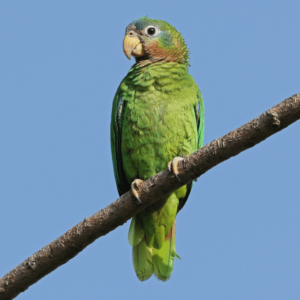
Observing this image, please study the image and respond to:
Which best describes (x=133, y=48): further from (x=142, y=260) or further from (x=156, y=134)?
(x=142, y=260)

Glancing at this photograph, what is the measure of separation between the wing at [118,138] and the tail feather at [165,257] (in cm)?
93

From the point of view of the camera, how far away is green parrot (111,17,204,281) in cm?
510

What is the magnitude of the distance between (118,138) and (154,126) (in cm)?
68

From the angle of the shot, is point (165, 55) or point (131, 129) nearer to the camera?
point (131, 129)

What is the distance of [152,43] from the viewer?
5.71 metres

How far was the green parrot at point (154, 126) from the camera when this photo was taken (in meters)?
5.10

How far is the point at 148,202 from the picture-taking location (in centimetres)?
Answer: 430

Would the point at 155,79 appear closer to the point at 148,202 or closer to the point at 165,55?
the point at 165,55

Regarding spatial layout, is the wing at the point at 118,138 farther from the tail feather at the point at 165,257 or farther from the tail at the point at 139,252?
the tail feather at the point at 165,257

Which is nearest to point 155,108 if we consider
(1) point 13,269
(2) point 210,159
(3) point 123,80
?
(3) point 123,80

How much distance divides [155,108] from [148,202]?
1.36 metres

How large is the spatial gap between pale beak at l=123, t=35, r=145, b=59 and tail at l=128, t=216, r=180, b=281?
232 centimetres

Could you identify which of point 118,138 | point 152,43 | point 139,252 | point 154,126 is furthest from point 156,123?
point 139,252

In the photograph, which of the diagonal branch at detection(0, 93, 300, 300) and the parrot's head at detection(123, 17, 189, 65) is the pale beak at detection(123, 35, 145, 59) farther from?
the diagonal branch at detection(0, 93, 300, 300)
